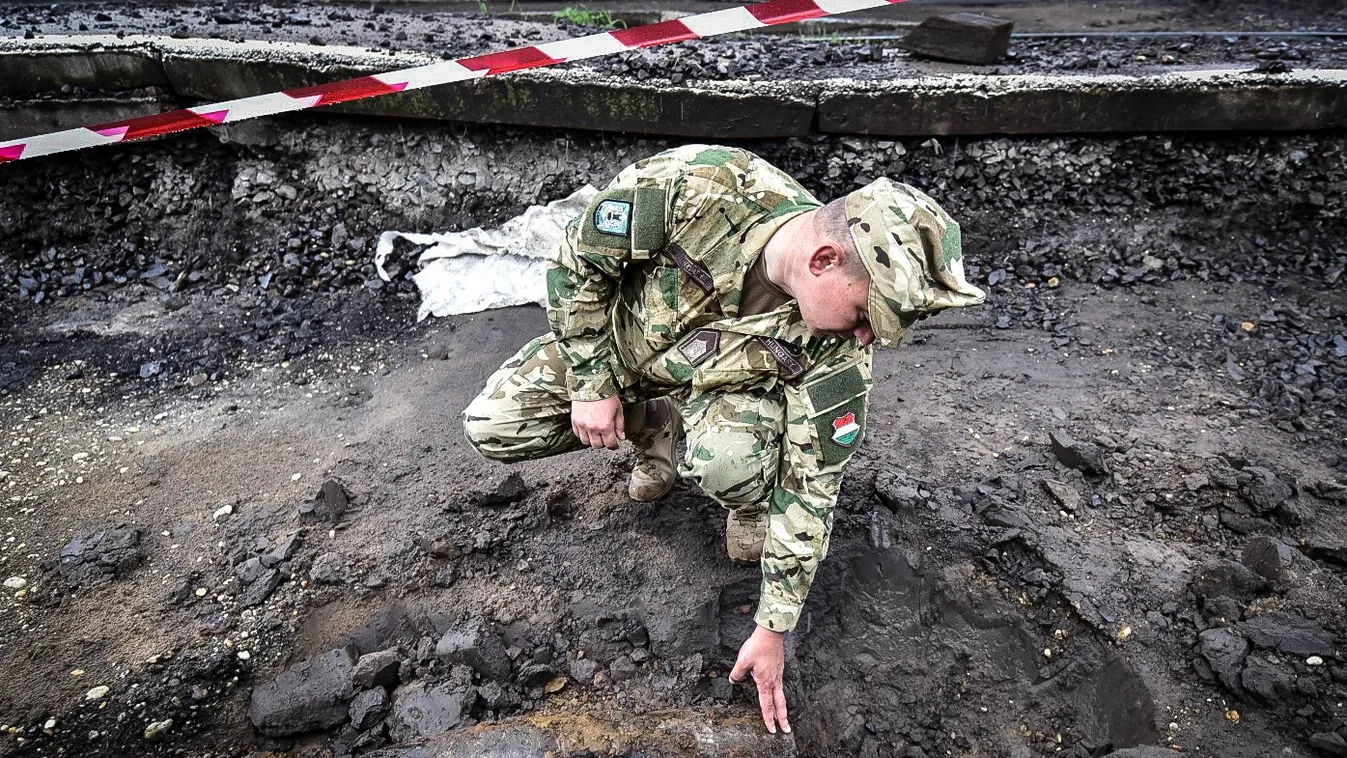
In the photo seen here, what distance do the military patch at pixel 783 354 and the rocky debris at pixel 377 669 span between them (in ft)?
4.28

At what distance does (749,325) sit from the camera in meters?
2.04

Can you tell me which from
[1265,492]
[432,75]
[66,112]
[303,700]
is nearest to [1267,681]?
[1265,492]

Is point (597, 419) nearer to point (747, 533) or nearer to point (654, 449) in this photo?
point (654, 449)

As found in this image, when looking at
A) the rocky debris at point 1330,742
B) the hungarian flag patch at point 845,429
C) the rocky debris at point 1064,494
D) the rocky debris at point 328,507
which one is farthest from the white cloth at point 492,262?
the rocky debris at point 1330,742

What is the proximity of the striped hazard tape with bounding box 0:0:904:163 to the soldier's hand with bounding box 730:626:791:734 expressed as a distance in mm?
2629

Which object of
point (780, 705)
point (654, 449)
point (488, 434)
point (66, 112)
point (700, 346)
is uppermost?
point (66, 112)

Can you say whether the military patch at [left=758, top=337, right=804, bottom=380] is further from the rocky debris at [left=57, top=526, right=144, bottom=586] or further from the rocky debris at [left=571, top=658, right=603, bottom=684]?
the rocky debris at [left=57, top=526, right=144, bottom=586]

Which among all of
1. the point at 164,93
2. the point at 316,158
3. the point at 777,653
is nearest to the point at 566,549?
the point at 777,653

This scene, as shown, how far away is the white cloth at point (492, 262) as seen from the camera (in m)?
3.92

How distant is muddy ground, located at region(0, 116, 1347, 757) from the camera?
2.20m

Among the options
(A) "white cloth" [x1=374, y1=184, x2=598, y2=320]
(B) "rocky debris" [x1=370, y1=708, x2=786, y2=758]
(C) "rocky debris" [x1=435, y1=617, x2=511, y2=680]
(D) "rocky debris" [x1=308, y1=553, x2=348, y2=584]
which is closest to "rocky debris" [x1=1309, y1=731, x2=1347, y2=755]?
(B) "rocky debris" [x1=370, y1=708, x2=786, y2=758]

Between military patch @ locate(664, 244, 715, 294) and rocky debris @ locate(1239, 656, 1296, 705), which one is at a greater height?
military patch @ locate(664, 244, 715, 294)

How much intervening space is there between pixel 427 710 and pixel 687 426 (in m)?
1.00

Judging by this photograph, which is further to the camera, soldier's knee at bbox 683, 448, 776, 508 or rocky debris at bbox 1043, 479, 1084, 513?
rocky debris at bbox 1043, 479, 1084, 513
